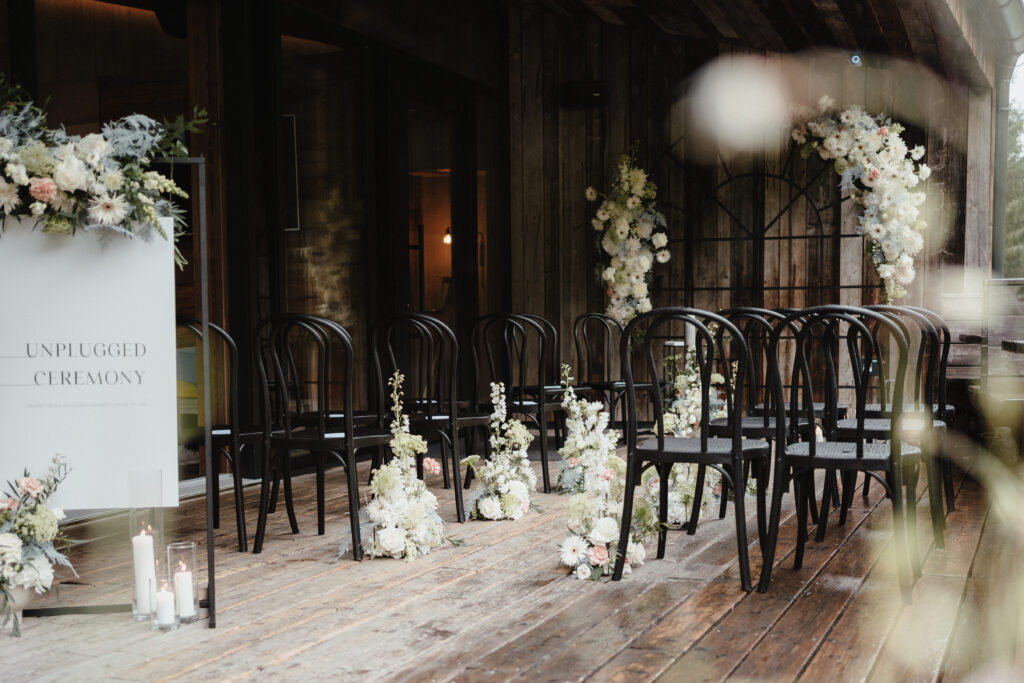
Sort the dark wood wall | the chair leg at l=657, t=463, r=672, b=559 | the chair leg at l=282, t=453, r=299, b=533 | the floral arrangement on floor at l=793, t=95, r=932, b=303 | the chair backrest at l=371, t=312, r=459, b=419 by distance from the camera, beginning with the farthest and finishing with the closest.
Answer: the dark wood wall, the floral arrangement on floor at l=793, t=95, r=932, b=303, the chair backrest at l=371, t=312, r=459, b=419, the chair leg at l=282, t=453, r=299, b=533, the chair leg at l=657, t=463, r=672, b=559

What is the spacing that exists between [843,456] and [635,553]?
0.72 m

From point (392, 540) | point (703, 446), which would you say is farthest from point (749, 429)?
point (392, 540)

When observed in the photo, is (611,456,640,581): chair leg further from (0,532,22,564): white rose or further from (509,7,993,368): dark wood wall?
(509,7,993,368): dark wood wall

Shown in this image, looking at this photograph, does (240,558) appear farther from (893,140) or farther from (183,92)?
(893,140)

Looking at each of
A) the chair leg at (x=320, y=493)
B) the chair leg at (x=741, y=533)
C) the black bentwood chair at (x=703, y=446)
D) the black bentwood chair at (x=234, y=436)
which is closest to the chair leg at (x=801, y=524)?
the black bentwood chair at (x=703, y=446)

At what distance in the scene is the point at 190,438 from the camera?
3592 mm

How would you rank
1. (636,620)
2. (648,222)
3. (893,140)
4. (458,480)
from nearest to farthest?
(636,620) → (458,480) → (893,140) → (648,222)

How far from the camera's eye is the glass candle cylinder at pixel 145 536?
2.58m

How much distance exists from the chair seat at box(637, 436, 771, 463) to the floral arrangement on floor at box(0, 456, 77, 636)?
66.7 inches

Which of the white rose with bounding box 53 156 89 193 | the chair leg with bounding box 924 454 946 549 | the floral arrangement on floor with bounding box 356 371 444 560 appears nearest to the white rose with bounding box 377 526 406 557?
the floral arrangement on floor with bounding box 356 371 444 560

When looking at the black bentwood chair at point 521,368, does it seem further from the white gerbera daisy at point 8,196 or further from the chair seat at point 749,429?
the white gerbera daisy at point 8,196

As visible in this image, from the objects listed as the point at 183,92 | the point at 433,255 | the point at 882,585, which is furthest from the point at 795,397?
the point at 433,255

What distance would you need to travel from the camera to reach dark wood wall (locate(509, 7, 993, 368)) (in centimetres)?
694

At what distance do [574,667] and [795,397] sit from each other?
1378 mm
